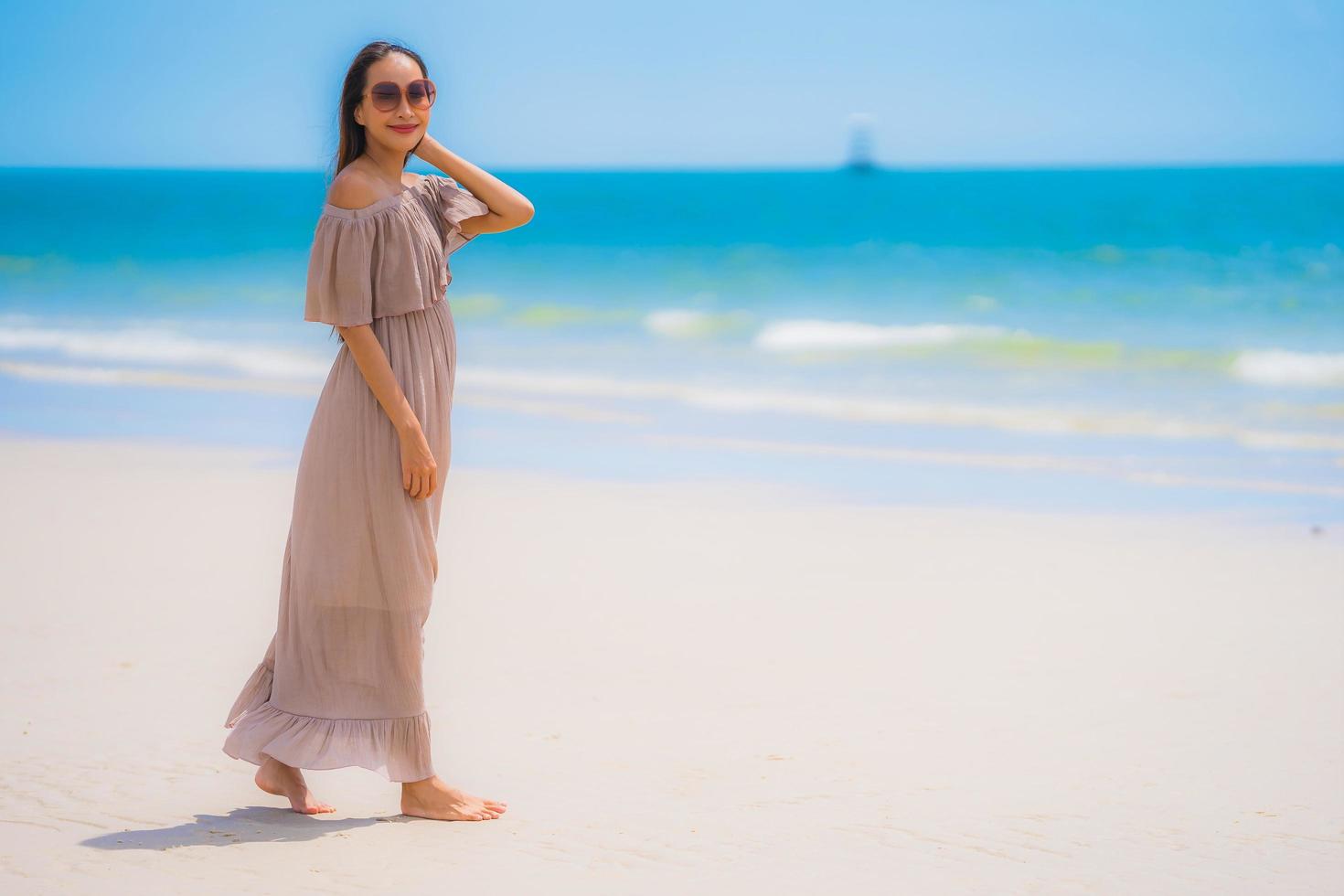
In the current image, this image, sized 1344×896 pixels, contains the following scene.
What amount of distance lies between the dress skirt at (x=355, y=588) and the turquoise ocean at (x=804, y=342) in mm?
4753

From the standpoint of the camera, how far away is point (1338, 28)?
3234cm

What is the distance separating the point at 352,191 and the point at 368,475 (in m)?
0.62

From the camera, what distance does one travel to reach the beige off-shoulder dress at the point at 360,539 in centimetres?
283

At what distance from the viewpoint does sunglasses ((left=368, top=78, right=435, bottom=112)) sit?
286 centimetres

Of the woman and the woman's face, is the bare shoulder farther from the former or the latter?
the woman's face

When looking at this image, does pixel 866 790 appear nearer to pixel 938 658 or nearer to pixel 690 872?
pixel 690 872

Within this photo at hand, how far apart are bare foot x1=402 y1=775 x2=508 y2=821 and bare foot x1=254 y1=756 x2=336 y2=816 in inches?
8.3

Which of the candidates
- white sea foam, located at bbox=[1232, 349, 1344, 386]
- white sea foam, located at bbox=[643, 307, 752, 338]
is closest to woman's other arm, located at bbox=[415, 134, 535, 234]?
white sea foam, located at bbox=[1232, 349, 1344, 386]

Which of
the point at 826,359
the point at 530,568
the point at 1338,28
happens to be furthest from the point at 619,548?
the point at 1338,28

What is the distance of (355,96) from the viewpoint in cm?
290

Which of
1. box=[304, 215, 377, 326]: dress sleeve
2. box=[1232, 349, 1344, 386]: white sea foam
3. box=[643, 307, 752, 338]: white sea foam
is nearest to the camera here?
Result: box=[304, 215, 377, 326]: dress sleeve

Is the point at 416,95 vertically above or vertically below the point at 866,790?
above

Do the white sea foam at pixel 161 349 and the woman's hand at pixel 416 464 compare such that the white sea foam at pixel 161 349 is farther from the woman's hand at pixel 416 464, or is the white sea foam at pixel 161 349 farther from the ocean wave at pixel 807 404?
the woman's hand at pixel 416 464

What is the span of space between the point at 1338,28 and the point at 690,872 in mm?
35687
